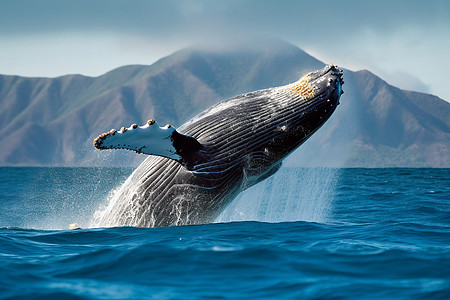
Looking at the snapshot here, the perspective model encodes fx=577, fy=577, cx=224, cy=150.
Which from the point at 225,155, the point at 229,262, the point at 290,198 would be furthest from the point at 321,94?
the point at 229,262

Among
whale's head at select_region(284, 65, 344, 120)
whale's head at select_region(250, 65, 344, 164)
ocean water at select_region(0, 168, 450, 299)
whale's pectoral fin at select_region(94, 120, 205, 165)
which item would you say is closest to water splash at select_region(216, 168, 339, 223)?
ocean water at select_region(0, 168, 450, 299)

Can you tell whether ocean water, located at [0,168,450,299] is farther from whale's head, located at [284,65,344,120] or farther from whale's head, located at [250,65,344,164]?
whale's head, located at [284,65,344,120]

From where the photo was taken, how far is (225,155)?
804 cm

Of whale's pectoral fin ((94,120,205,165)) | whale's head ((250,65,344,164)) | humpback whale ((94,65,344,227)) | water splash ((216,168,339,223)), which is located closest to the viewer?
whale's pectoral fin ((94,120,205,165))

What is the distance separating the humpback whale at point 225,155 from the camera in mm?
8062

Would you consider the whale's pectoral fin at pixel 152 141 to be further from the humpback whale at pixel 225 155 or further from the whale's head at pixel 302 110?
the whale's head at pixel 302 110

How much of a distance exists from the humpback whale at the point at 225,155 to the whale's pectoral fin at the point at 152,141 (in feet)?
0.60

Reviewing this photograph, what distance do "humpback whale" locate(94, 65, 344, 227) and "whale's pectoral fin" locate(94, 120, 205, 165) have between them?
18 cm

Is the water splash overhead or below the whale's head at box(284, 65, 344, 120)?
below

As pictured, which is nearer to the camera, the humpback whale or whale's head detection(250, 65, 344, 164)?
the humpback whale

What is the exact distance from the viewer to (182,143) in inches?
295

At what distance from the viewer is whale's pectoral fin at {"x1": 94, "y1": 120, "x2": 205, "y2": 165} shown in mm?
6766

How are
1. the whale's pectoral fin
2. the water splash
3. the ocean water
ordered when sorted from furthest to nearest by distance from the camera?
the water splash
the whale's pectoral fin
the ocean water

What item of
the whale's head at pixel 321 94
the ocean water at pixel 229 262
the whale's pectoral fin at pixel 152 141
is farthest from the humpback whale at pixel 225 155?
the ocean water at pixel 229 262
